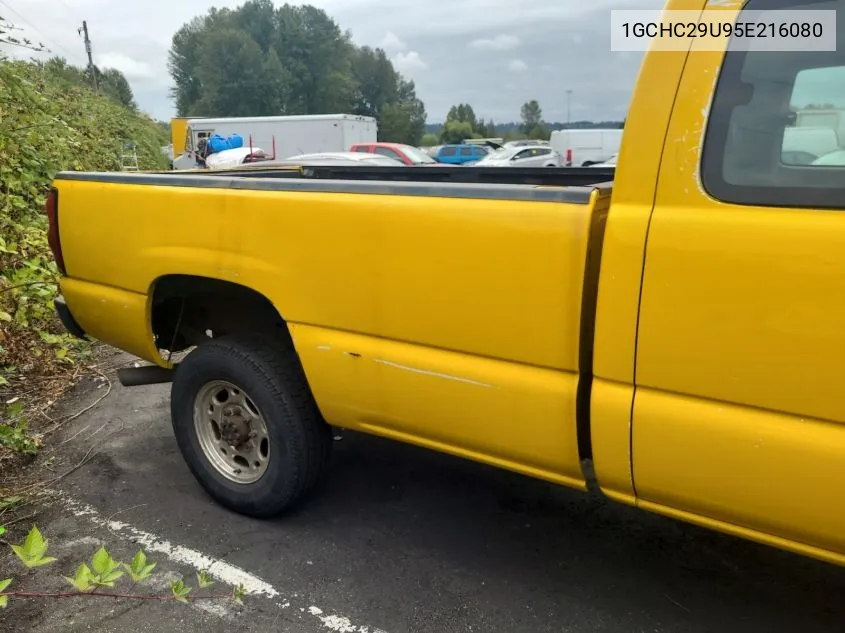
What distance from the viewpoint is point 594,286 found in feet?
7.04

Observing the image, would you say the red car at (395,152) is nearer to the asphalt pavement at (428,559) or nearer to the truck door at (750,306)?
the asphalt pavement at (428,559)

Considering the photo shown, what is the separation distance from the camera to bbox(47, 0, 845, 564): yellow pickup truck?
6.04ft

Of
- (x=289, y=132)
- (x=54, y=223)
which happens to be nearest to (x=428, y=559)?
(x=54, y=223)

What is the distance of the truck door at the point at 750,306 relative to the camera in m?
1.79

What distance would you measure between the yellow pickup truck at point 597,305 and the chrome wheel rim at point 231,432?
5 cm

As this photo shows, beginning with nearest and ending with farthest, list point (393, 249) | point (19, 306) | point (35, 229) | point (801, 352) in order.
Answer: point (801, 352)
point (393, 249)
point (19, 306)
point (35, 229)

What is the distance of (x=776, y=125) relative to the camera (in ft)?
6.22

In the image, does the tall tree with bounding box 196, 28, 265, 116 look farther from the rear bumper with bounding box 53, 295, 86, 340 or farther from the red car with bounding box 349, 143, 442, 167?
the rear bumper with bounding box 53, 295, 86, 340

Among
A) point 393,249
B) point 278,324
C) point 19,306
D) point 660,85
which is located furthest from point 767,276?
point 19,306

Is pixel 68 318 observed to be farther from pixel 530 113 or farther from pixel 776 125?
pixel 530 113

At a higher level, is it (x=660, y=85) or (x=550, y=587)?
(x=660, y=85)

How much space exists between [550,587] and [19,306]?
493 centimetres

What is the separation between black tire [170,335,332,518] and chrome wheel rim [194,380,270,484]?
0.05 m

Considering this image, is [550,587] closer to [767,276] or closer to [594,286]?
[594,286]
